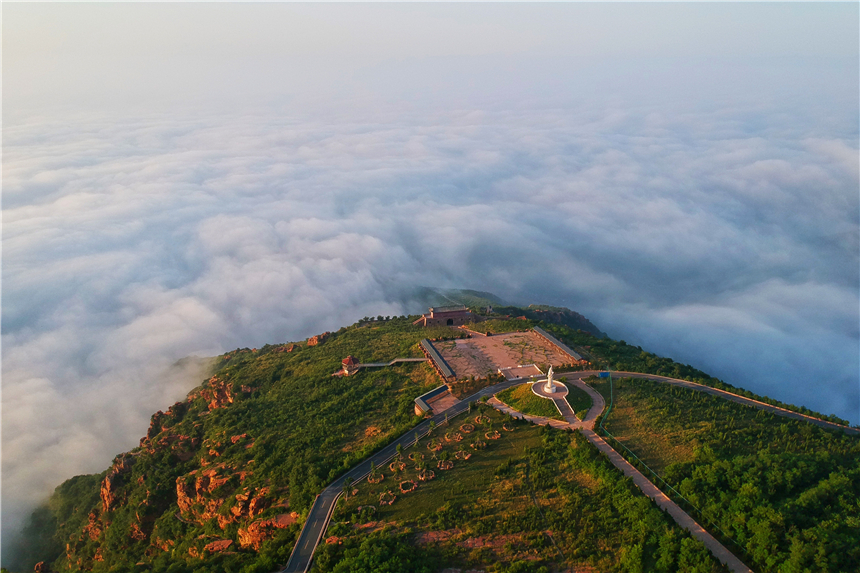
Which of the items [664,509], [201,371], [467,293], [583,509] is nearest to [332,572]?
[583,509]

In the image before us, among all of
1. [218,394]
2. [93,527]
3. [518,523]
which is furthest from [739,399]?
[93,527]

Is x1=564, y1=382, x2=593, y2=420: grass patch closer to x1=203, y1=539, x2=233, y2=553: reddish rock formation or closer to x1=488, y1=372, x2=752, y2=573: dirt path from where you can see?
x1=488, y1=372, x2=752, y2=573: dirt path

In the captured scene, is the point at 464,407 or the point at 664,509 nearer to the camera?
the point at 664,509

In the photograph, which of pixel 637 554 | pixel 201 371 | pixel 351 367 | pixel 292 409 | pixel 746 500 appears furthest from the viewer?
pixel 201 371

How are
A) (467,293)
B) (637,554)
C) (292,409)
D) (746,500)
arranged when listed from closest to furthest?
(637,554) < (746,500) < (292,409) < (467,293)

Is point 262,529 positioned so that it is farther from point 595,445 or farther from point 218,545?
point 595,445

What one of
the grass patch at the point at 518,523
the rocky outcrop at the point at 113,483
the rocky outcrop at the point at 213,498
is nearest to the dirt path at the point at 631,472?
the grass patch at the point at 518,523

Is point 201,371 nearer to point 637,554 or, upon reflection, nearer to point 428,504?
point 428,504
